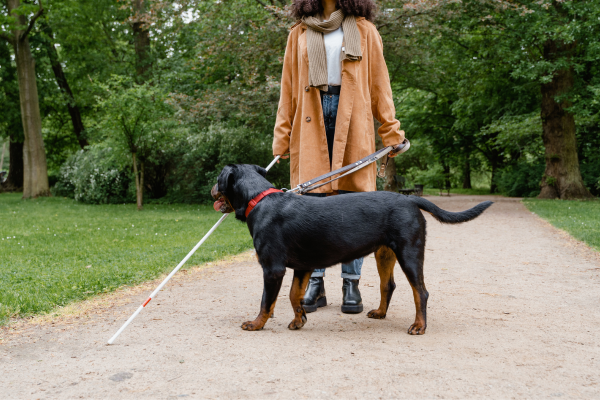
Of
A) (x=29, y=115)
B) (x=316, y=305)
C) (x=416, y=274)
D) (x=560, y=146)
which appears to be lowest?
(x=316, y=305)

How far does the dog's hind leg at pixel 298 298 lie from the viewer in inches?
150

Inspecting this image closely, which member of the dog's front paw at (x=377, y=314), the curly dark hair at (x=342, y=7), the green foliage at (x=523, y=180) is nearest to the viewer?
the dog's front paw at (x=377, y=314)

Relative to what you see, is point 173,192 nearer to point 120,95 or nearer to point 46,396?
point 120,95

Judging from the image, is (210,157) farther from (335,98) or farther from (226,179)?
(226,179)

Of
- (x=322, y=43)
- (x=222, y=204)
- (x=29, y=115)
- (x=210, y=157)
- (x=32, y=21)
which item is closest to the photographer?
(x=222, y=204)

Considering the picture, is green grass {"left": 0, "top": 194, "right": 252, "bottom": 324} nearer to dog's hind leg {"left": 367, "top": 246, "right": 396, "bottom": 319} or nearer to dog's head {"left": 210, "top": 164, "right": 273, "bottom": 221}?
dog's head {"left": 210, "top": 164, "right": 273, "bottom": 221}

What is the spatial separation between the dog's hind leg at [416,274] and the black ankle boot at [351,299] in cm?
70

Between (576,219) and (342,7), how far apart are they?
9595 mm

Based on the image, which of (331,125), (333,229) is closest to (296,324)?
(333,229)

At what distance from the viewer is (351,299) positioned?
14.2 ft

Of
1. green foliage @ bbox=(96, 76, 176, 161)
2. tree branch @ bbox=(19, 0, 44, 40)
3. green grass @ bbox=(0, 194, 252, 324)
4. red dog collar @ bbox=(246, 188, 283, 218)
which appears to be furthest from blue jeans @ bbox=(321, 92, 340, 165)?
tree branch @ bbox=(19, 0, 44, 40)

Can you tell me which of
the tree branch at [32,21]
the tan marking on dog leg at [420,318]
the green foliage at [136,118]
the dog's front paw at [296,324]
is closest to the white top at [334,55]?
the tan marking on dog leg at [420,318]

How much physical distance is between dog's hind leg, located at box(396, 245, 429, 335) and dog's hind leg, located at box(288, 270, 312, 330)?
0.73 metres

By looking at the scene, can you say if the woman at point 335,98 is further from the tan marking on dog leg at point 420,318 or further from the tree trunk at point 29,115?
the tree trunk at point 29,115
